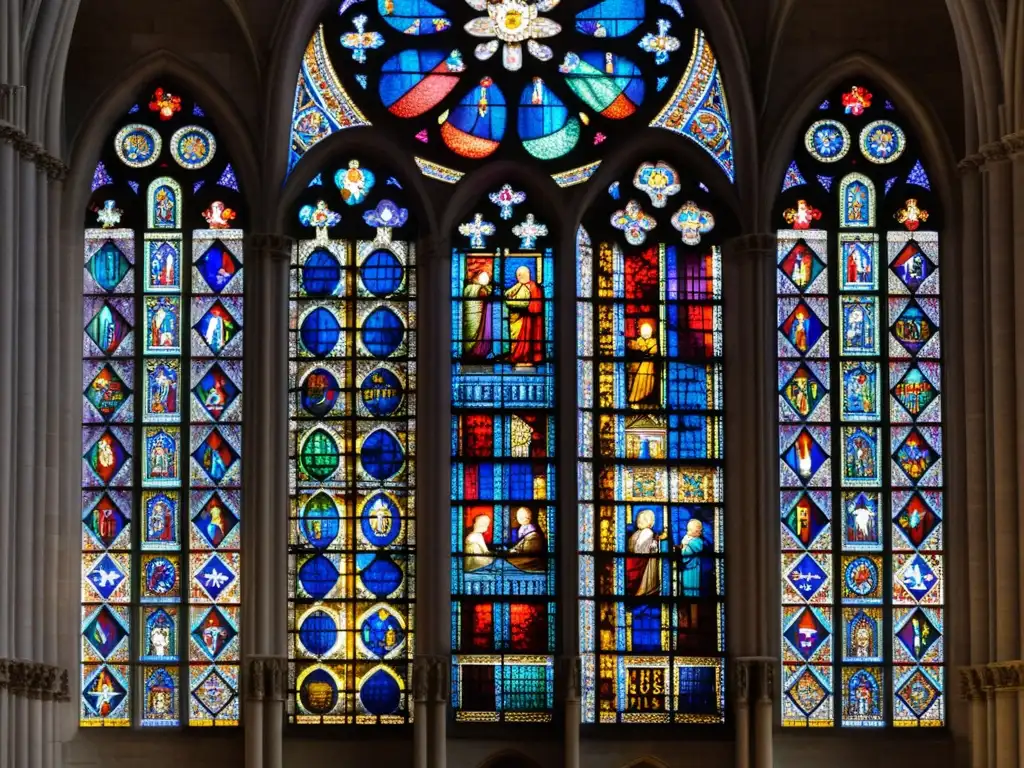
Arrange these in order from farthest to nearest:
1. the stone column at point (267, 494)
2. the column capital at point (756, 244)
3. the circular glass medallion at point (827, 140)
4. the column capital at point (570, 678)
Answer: the circular glass medallion at point (827, 140), the column capital at point (756, 244), the column capital at point (570, 678), the stone column at point (267, 494)

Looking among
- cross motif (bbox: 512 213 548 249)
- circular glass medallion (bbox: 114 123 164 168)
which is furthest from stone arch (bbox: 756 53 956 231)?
circular glass medallion (bbox: 114 123 164 168)

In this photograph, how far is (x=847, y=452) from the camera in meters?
30.3

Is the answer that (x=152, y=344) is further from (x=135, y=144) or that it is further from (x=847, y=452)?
(x=847, y=452)

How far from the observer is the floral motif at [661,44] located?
1226 inches

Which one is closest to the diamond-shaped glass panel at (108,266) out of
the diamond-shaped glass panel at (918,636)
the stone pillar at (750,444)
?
the stone pillar at (750,444)

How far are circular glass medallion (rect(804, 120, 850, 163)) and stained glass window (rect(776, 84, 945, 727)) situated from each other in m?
0.02

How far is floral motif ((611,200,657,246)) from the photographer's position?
101 ft

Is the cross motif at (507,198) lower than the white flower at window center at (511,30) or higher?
lower
